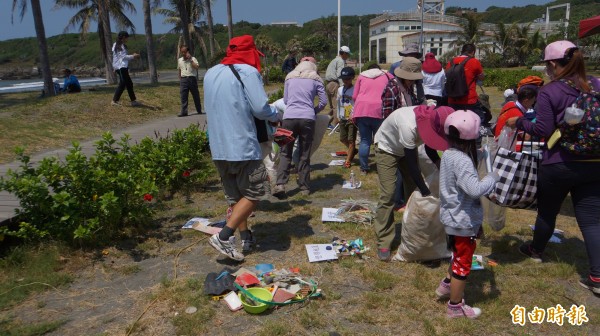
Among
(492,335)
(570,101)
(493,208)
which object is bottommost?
(492,335)

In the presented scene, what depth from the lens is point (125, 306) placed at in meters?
3.26

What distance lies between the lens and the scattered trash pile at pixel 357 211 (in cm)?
490

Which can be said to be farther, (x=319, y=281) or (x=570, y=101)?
(x=319, y=281)

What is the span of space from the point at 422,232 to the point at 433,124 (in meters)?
0.93

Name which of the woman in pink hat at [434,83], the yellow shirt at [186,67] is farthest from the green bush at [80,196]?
the yellow shirt at [186,67]

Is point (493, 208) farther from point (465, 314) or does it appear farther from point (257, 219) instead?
point (257, 219)

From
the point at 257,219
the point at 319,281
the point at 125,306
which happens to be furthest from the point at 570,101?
the point at 125,306

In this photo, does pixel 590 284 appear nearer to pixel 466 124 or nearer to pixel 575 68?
pixel 575 68

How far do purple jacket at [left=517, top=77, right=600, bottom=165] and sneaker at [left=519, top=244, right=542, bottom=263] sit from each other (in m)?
1.00

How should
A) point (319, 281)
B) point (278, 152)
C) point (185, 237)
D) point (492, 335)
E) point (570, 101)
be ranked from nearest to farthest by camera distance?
1. point (492, 335)
2. point (570, 101)
3. point (319, 281)
4. point (185, 237)
5. point (278, 152)

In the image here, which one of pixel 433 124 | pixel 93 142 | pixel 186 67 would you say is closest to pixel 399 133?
pixel 433 124

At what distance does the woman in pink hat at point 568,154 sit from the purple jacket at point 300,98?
2737 millimetres

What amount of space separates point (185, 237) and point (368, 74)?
3.32 m

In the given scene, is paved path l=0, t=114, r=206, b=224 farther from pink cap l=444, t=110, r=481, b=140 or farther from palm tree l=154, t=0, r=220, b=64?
palm tree l=154, t=0, r=220, b=64
